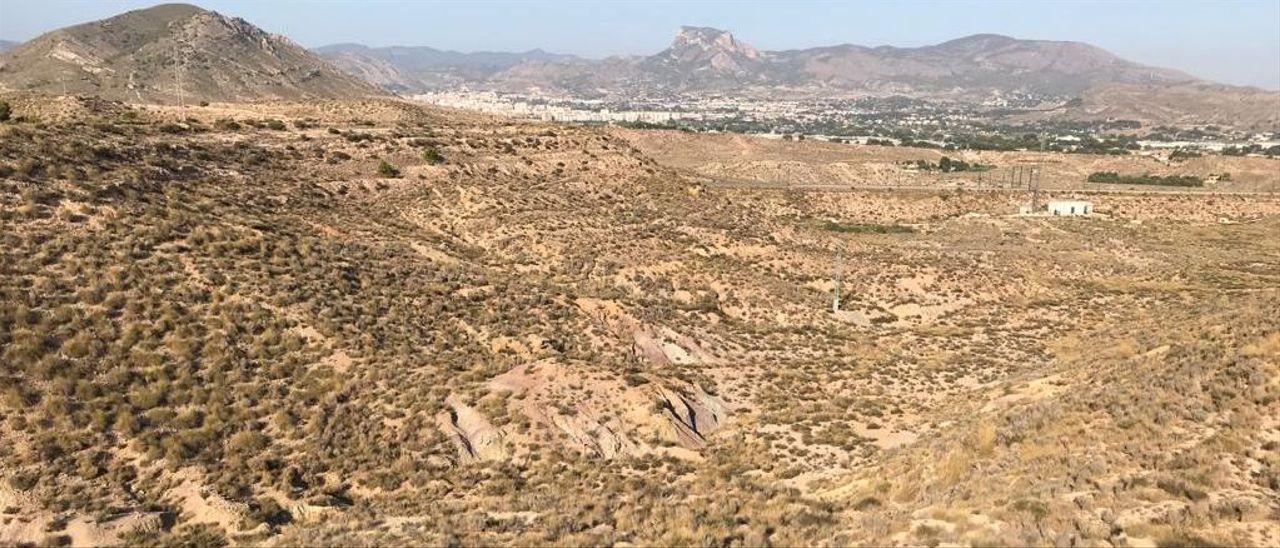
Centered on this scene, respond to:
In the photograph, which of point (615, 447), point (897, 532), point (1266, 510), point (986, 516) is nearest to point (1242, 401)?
point (1266, 510)

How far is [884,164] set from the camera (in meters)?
Answer: 152

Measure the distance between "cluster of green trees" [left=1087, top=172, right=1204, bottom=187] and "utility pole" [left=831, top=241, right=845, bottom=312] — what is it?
107 metres

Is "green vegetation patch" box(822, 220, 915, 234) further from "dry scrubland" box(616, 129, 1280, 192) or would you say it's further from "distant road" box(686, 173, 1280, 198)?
"dry scrubland" box(616, 129, 1280, 192)

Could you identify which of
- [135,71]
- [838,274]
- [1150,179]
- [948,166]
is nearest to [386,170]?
[838,274]

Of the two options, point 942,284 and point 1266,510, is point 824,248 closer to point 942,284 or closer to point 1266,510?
point 942,284

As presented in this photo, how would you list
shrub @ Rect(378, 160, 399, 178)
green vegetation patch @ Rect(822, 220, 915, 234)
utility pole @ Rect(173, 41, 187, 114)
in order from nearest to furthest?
shrub @ Rect(378, 160, 399, 178) → utility pole @ Rect(173, 41, 187, 114) → green vegetation patch @ Rect(822, 220, 915, 234)

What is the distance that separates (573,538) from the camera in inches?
710

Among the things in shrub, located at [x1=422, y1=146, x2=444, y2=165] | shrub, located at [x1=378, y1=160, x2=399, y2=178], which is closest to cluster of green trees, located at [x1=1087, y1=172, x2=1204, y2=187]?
shrub, located at [x1=422, y1=146, x2=444, y2=165]

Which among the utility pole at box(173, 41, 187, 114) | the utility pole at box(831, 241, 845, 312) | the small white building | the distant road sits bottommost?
the utility pole at box(831, 241, 845, 312)

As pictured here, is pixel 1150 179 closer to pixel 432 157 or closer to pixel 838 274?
pixel 838 274

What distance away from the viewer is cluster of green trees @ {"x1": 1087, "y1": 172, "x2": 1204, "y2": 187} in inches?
5428

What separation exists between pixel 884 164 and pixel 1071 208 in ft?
178

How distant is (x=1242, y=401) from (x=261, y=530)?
27055 mm

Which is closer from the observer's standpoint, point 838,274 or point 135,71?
point 838,274
